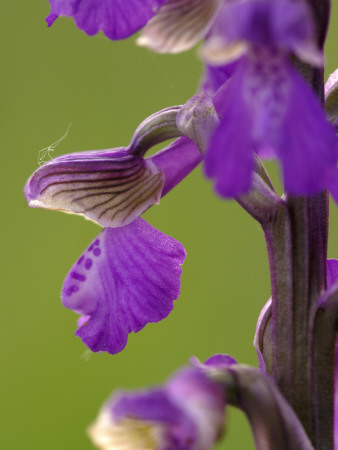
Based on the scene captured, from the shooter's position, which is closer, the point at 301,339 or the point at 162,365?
the point at 301,339

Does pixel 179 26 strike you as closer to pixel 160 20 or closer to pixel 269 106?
pixel 160 20

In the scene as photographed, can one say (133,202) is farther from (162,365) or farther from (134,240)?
(162,365)

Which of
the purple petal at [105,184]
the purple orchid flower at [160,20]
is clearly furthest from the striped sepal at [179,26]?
the purple petal at [105,184]

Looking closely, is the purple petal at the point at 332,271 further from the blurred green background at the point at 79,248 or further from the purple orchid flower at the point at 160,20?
the blurred green background at the point at 79,248

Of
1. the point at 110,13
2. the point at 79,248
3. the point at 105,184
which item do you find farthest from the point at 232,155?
the point at 79,248

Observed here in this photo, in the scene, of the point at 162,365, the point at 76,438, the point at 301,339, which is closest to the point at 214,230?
the point at 162,365

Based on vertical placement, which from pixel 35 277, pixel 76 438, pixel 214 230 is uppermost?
pixel 35 277

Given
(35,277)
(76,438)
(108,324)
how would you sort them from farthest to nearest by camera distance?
(35,277)
(76,438)
(108,324)
